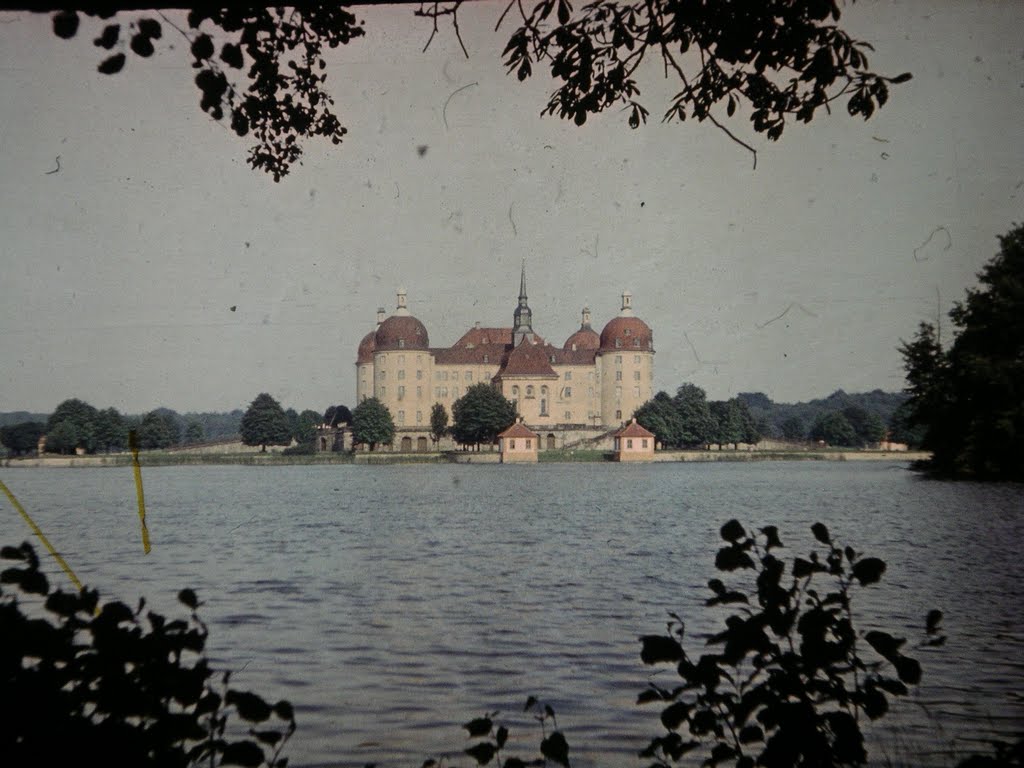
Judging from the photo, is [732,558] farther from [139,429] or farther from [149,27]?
[139,429]

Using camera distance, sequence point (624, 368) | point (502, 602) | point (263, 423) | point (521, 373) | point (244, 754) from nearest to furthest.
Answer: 1. point (244, 754)
2. point (502, 602)
3. point (263, 423)
4. point (521, 373)
5. point (624, 368)

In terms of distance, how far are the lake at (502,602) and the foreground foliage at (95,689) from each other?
278cm

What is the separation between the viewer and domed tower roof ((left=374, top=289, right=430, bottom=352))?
364 ft

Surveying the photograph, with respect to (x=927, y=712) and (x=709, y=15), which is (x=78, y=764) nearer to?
(x=709, y=15)

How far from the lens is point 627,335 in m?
116

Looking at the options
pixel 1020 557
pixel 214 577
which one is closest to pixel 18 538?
pixel 214 577

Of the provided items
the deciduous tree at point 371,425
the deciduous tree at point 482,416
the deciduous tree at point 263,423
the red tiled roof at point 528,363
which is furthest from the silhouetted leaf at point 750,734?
the red tiled roof at point 528,363

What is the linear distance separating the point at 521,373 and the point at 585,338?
51.1 feet

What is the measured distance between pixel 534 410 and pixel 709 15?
105 meters

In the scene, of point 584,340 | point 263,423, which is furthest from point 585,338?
point 263,423

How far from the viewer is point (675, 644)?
3295 millimetres

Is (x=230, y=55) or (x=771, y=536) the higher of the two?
(x=230, y=55)

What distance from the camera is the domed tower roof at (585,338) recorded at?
120625 mm

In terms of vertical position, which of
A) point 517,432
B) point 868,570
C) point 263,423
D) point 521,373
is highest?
point 521,373
